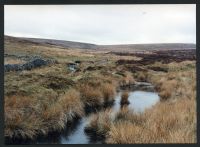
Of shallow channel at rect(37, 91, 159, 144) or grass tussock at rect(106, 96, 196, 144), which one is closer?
grass tussock at rect(106, 96, 196, 144)

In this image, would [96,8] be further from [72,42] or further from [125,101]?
[125,101]

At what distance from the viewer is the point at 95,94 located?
20.1ft

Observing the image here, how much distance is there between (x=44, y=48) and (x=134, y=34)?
115cm

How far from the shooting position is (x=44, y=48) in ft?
19.4

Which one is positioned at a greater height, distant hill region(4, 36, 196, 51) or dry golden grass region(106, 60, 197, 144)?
distant hill region(4, 36, 196, 51)

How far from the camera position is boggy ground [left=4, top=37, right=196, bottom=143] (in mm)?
5641

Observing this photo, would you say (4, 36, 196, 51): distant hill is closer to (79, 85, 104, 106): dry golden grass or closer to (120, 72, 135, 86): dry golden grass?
(120, 72, 135, 86): dry golden grass

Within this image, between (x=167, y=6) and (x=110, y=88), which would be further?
(x=110, y=88)

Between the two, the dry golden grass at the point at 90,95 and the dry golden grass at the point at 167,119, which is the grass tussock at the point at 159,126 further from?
the dry golden grass at the point at 90,95

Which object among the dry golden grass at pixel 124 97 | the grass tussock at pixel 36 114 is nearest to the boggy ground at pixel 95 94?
the grass tussock at pixel 36 114

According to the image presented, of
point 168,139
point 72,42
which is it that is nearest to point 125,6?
point 72,42

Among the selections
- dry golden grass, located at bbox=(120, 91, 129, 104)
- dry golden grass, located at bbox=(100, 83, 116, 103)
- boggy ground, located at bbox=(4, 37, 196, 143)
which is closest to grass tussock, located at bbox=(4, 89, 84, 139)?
boggy ground, located at bbox=(4, 37, 196, 143)

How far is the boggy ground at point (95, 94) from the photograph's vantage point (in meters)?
5.64

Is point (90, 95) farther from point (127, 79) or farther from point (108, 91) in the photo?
point (127, 79)
